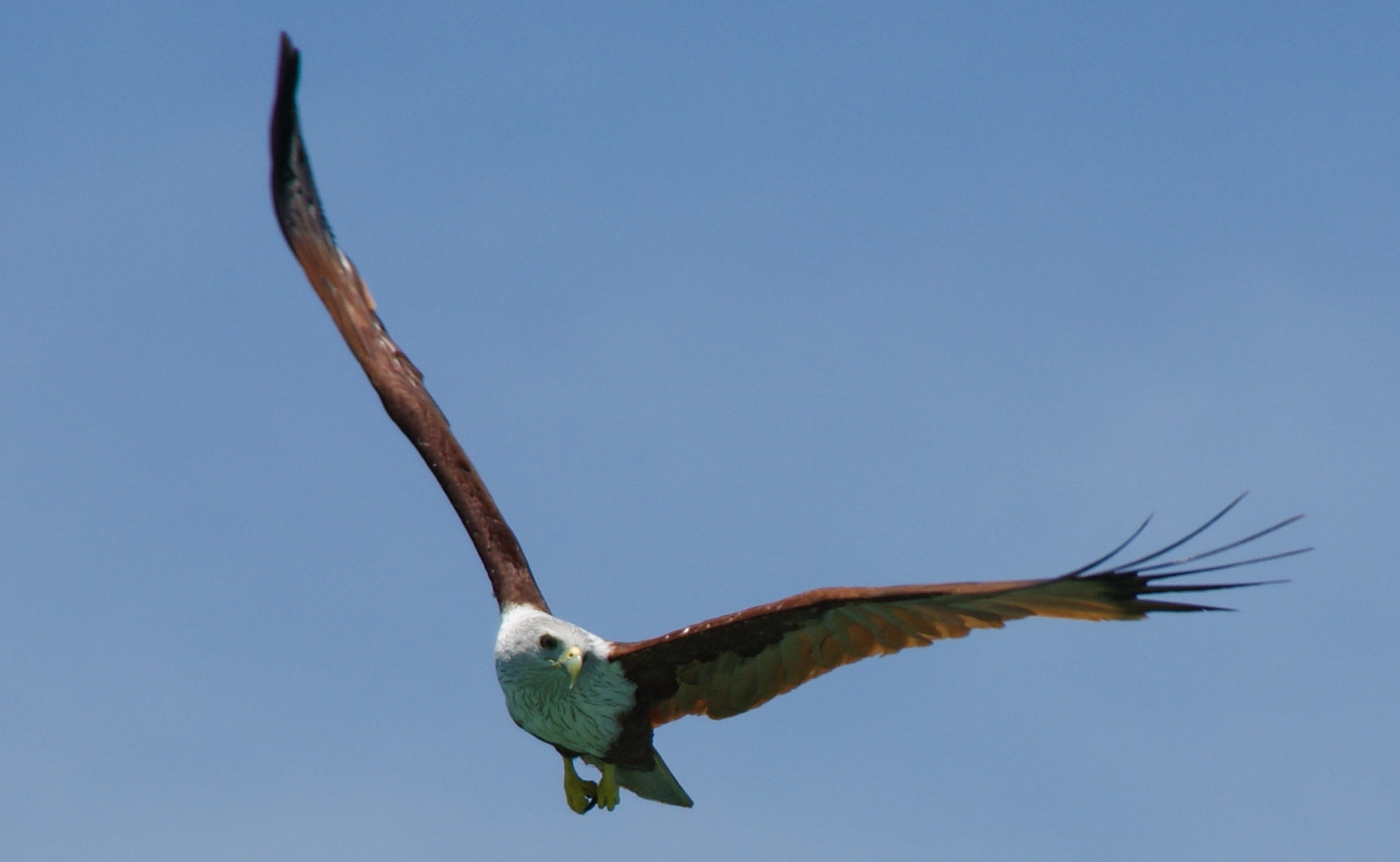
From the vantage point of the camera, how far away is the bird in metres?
8.22

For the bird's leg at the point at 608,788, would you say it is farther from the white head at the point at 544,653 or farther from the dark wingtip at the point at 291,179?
the dark wingtip at the point at 291,179

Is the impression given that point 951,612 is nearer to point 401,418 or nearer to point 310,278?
point 401,418

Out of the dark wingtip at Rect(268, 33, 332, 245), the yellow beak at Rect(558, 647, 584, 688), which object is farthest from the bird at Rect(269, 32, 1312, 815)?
the dark wingtip at Rect(268, 33, 332, 245)

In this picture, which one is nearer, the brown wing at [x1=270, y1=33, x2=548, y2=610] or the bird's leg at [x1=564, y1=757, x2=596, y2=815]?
the bird's leg at [x1=564, y1=757, x2=596, y2=815]

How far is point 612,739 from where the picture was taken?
9.23m

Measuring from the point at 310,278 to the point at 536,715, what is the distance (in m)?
3.76

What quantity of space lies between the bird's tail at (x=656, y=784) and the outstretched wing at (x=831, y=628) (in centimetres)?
28

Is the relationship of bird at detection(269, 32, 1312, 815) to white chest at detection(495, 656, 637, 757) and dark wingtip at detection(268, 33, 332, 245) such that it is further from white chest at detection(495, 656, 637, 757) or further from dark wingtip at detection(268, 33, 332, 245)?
dark wingtip at detection(268, 33, 332, 245)

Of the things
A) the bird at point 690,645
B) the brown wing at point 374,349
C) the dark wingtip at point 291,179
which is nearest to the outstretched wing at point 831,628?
the bird at point 690,645

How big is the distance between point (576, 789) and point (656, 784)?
438mm

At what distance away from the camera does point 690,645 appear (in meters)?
8.96

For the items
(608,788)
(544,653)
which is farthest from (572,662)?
(608,788)

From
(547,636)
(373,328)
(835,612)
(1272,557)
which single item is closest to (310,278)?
(373,328)

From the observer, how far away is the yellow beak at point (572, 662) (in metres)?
8.77
